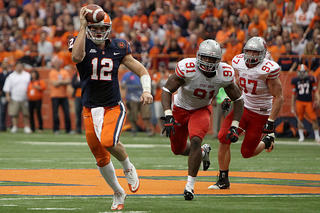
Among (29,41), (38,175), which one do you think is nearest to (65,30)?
(29,41)

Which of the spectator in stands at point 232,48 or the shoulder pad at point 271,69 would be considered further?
the spectator in stands at point 232,48

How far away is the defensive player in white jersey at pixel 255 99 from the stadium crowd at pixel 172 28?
8.15m

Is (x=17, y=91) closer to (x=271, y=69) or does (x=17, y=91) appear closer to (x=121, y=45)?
(x=271, y=69)

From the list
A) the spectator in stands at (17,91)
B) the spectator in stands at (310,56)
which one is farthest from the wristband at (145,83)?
the spectator in stands at (17,91)

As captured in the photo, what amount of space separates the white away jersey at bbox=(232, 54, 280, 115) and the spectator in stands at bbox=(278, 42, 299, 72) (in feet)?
26.6

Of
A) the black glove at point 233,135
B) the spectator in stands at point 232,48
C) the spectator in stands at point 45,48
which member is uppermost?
the black glove at point 233,135

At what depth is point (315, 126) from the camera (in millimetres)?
16141

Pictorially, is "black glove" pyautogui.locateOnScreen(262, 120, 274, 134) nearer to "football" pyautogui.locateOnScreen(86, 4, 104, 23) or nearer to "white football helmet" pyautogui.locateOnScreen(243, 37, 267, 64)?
"white football helmet" pyautogui.locateOnScreen(243, 37, 267, 64)

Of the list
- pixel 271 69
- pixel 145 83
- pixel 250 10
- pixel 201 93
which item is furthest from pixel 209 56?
pixel 250 10

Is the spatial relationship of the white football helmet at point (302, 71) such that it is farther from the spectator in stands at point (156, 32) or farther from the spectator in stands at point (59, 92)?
the spectator in stands at point (59, 92)

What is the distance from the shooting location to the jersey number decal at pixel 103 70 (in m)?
6.37

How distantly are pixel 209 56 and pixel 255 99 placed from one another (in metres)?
1.60

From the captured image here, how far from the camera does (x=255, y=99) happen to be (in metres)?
8.58

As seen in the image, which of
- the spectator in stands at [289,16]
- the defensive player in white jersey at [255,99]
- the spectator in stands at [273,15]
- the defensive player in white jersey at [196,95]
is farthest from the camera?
the spectator in stands at [273,15]
